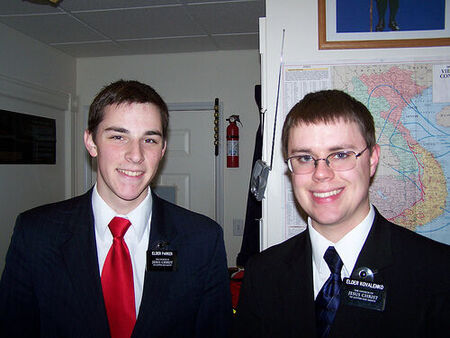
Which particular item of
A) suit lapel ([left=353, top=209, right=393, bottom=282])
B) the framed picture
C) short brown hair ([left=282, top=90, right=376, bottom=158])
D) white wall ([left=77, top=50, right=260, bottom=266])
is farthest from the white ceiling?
suit lapel ([left=353, top=209, right=393, bottom=282])

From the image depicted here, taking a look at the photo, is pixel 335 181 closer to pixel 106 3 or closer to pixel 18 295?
pixel 18 295

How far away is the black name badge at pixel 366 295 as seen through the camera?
100 centimetres

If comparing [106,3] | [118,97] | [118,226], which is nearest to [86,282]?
[118,226]

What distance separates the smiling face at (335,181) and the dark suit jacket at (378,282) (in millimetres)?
108

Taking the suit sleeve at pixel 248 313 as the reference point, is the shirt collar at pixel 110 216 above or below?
above

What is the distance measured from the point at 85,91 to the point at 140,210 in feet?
10.3

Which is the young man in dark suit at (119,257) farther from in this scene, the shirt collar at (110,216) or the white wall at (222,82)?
the white wall at (222,82)

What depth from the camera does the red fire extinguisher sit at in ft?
11.8

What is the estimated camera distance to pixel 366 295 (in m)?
1.00

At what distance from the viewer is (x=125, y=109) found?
1.30m

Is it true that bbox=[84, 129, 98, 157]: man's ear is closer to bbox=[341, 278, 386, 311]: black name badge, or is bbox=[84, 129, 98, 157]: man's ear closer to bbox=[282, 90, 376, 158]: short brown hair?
bbox=[282, 90, 376, 158]: short brown hair

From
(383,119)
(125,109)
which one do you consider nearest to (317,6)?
(383,119)

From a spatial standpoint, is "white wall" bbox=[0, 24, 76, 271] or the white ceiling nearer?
the white ceiling

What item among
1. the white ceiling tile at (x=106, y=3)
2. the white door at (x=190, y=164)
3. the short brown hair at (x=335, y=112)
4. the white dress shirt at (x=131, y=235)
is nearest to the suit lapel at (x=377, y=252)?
the short brown hair at (x=335, y=112)
